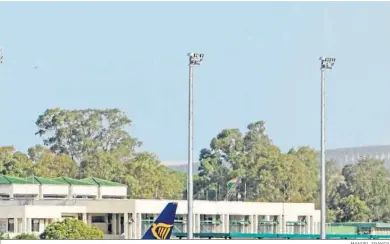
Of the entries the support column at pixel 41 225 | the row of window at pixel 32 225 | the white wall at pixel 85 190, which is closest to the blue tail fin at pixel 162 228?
the row of window at pixel 32 225

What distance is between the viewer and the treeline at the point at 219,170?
530 feet

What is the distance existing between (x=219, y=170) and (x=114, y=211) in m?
77.5

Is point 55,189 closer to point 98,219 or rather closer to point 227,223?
point 98,219

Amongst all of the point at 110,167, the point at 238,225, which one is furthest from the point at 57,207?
the point at 110,167

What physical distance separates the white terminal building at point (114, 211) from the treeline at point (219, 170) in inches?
1221

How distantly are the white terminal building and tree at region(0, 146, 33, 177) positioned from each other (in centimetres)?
2853

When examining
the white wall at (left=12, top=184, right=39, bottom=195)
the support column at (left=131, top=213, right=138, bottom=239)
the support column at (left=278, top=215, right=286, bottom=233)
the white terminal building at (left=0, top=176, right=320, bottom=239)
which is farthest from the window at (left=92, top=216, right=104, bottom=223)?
the support column at (left=278, top=215, right=286, bottom=233)

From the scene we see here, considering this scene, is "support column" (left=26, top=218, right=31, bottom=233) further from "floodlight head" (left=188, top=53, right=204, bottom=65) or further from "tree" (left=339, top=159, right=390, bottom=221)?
"tree" (left=339, top=159, right=390, bottom=221)

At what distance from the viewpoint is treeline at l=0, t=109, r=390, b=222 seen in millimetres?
161500

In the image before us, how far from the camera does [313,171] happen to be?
192 metres

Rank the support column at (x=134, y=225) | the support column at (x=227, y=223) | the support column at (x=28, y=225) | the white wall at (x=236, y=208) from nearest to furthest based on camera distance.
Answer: the support column at (x=28, y=225)
the support column at (x=134, y=225)
the white wall at (x=236, y=208)
the support column at (x=227, y=223)

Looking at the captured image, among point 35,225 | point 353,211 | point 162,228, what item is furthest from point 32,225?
point 353,211

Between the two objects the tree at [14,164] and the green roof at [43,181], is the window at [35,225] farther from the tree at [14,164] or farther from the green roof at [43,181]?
the tree at [14,164]

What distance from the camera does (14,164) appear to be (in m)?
156
